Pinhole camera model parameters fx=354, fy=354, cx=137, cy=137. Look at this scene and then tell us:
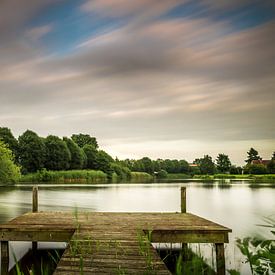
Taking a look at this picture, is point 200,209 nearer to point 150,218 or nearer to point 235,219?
point 235,219

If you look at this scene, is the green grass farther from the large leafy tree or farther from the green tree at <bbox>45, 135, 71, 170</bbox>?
the large leafy tree

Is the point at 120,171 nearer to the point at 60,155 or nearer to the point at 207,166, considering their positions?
the point at 60,155

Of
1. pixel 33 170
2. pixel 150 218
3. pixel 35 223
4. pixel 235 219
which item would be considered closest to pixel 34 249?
pixel 35 223

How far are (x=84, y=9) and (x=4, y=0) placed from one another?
3771 millimetres

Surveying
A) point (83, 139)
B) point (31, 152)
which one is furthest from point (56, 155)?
point (83, 139)

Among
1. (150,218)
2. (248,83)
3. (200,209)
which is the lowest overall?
(200,209)

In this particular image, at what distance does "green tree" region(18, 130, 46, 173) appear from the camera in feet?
266

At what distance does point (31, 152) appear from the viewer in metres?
81.7

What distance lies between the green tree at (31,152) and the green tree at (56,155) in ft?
6.38

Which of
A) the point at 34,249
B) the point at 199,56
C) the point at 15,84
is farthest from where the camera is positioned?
the point at 15,84

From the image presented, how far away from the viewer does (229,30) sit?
20.5 meters

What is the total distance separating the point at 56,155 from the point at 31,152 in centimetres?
600

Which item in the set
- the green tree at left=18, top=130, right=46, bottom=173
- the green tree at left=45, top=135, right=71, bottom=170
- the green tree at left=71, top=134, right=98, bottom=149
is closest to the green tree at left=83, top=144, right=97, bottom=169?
the green tree at left=45, top=135, right=71, bottom=170

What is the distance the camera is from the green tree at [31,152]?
81.1 meters
